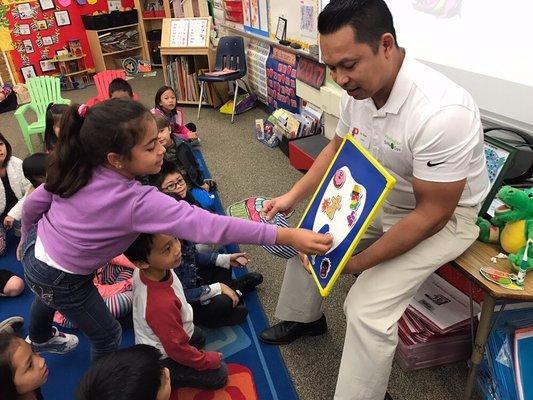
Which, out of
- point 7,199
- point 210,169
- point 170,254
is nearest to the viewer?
point 170,254

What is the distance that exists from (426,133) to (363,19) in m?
0.36

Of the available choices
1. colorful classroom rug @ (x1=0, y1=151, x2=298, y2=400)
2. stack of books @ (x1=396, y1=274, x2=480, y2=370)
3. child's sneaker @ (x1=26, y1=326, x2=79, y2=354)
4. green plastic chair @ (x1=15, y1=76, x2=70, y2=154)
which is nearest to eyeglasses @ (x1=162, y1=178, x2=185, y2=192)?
colorful classroom rug @ (x1=0, y1=151, x2=298, y2=400)

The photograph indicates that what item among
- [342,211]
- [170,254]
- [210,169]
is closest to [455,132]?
[342,211]

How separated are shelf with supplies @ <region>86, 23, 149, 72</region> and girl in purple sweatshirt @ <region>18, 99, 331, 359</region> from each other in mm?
5815

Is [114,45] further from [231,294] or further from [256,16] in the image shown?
[231,294]

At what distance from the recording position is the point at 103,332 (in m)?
1.49

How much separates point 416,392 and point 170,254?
1100 millimetres

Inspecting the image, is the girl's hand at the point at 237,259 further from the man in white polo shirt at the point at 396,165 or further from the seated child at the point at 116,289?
the man in white polo shirt at the point at 396,165

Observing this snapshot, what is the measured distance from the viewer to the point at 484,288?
1.15 meters

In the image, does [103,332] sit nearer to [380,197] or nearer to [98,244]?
[98,244]

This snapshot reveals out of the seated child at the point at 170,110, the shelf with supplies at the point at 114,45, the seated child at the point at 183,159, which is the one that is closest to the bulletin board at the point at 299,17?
the seated child at the point at 170,110

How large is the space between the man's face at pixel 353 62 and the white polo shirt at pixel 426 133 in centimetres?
10

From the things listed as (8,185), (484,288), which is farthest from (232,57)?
(484,288)

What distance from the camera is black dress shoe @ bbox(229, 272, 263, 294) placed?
82.0 inches
